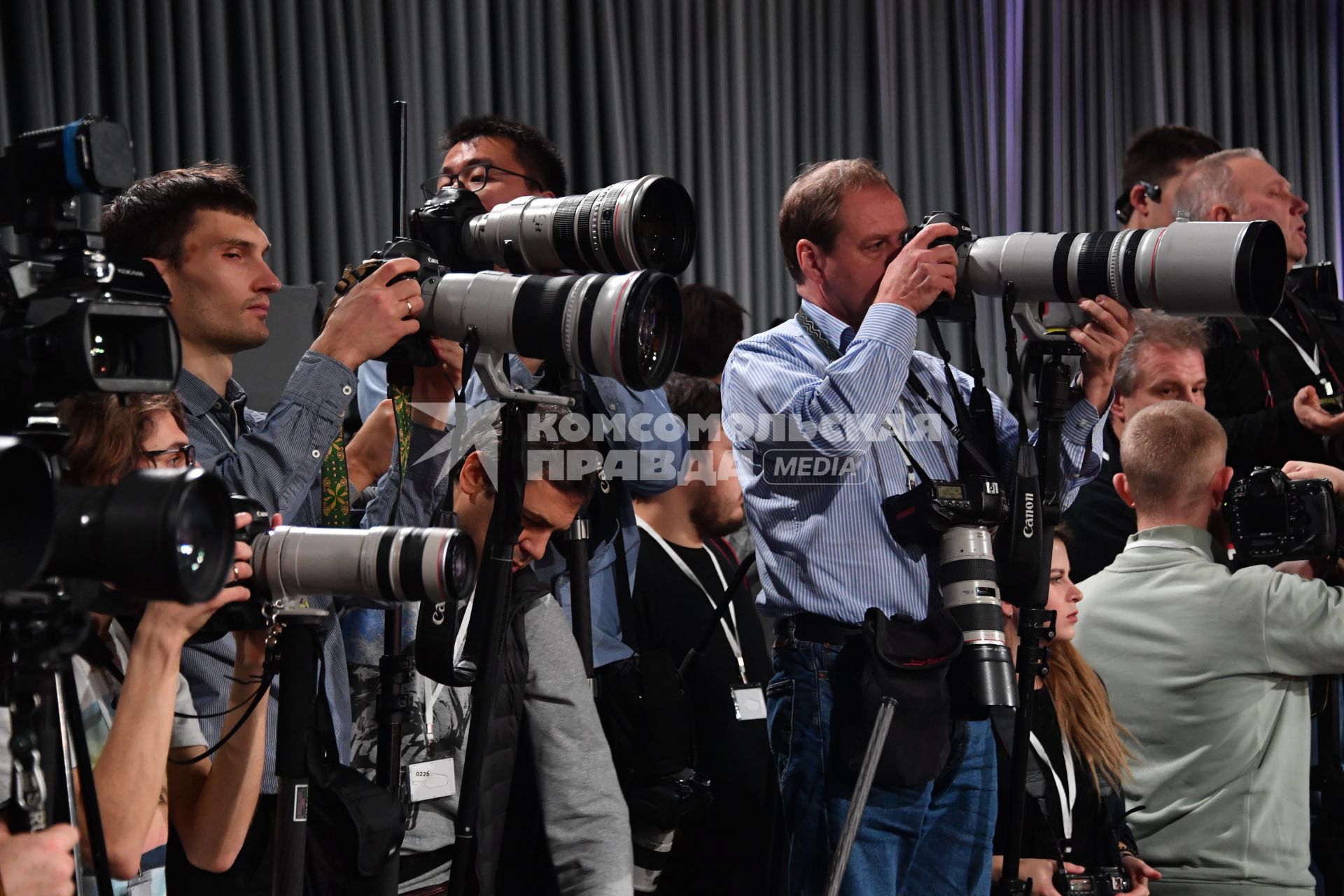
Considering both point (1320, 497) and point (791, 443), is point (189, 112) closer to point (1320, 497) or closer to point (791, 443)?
point (791, 443)

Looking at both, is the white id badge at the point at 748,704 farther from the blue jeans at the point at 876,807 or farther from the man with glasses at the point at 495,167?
the man with glasses at the point at 495,167

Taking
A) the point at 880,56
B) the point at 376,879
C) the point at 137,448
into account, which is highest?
the point at 880,56

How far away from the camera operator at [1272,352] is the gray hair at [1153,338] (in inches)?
3.4

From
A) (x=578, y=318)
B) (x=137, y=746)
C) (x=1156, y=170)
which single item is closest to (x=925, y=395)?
(x=578, y=318)

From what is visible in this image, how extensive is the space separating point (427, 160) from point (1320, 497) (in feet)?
7.43

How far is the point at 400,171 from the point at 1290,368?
1.91 meters

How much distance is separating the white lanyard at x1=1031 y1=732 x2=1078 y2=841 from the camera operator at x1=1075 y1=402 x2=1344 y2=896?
0.61 feet

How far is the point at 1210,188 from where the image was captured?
Answer: 10.4 feet

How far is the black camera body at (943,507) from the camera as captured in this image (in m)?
2.06

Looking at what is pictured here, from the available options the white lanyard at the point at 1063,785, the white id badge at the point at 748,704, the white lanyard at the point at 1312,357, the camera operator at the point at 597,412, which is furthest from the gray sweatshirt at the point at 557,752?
the white lanyard at the point at 1312,357

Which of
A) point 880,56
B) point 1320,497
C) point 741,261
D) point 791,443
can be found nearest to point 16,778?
point 791,443

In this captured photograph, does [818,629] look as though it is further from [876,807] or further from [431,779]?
[431,779]

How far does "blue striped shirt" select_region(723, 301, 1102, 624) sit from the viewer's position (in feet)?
6.94

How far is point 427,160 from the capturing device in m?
3.71
